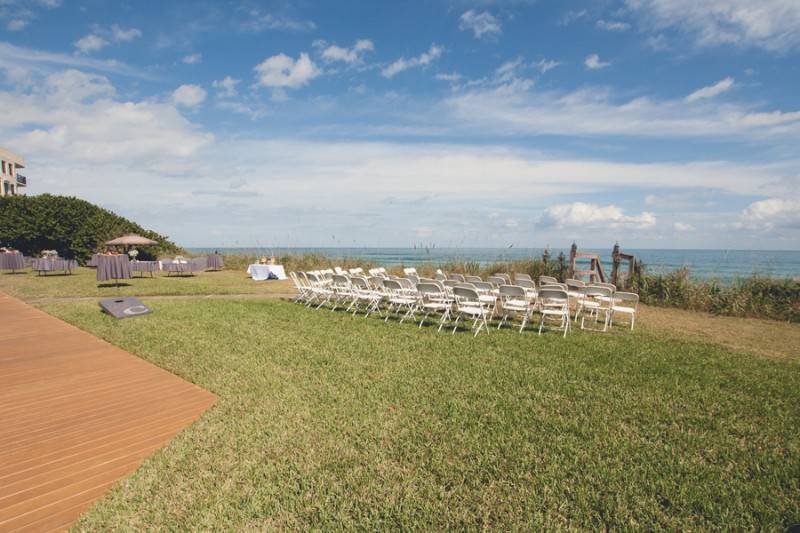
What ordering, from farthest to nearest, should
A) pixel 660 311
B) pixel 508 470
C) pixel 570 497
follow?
pixel 660 311
pixel 508 470
pixel 570 497

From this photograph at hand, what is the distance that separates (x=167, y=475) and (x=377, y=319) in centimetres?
606

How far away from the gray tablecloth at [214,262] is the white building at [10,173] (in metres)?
40.2

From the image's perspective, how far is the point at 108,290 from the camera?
1242 cm

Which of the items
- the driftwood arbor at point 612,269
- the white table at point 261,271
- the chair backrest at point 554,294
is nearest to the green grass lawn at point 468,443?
the chair backrest at point 554,294

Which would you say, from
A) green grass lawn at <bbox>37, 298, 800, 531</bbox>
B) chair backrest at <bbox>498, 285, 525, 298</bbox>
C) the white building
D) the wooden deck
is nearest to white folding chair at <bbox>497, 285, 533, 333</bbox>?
chair backrest at <bbox>498, 285, 525, 298</bbox>

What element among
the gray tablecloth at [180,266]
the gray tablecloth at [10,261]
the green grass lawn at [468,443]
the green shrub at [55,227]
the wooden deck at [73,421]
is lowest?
the green grass lawn at [468,443]

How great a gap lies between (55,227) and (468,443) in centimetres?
2934

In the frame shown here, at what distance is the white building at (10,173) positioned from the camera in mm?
45656

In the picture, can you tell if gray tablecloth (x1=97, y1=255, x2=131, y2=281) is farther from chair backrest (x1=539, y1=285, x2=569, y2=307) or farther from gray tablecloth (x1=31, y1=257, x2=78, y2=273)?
chair backrest (x1=539, y1=285, x2=569, y2=307)

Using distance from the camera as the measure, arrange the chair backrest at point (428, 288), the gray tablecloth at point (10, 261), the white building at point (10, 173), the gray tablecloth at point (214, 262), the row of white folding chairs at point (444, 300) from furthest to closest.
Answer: the white building at point (10, 173), the gray tablecloth at point (214, 262), the gray tablecloth at point (10, 261), the chair backrest at point (428, 288), the row of white folding chairs at point (444, 300)

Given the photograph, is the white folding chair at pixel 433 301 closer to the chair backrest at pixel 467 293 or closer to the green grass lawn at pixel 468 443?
the chair backrest at pixel 467 293

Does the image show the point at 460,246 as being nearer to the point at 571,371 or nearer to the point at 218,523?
the point at 571,371

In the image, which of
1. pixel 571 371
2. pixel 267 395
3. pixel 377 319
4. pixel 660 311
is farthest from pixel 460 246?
pixel 267 395

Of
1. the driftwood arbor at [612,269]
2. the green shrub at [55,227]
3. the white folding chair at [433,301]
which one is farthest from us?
the green shrub at [55,227]
